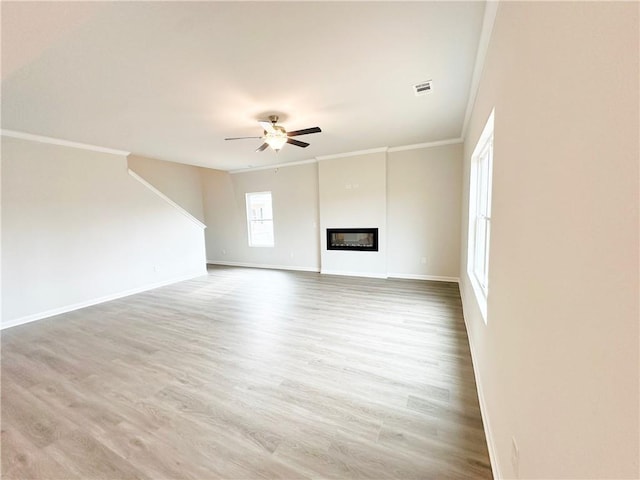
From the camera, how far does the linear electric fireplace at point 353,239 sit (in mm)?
5582

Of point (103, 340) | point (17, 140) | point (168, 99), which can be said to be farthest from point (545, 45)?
point (17, 140)

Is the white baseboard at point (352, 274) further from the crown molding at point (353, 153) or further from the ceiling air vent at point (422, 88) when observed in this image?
the ceiling air vent at point (422, 88)

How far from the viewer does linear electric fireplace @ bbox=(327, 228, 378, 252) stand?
5.58 meters

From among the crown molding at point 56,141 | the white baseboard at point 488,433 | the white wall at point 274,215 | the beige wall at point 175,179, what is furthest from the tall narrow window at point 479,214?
the beige wall at point 175,179

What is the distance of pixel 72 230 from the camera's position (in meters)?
4.18

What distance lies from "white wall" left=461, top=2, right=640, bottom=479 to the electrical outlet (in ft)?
0.10

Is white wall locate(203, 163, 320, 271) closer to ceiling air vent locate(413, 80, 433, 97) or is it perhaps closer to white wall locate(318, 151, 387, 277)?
white wall locate(318, 151, 387, 277)

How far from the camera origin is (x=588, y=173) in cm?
58

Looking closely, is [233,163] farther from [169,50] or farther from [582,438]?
[582,438]

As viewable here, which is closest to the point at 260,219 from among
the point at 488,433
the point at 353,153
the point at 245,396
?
the point at 353,153

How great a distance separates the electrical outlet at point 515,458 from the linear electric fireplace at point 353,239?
450 cm

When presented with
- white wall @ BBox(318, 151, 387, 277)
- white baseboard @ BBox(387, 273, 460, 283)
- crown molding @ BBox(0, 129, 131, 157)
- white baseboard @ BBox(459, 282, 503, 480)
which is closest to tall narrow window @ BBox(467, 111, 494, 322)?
white baseboard @ BBox(459, 282, 503, 480)

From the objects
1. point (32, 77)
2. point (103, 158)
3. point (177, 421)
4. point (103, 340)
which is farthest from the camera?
point (103, 158)

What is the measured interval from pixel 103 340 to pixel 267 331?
75.0 inches
